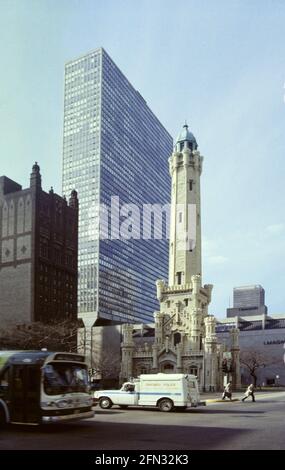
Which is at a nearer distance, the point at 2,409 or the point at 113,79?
the point at 2,409

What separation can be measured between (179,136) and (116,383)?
47.0 meters

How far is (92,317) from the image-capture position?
11375 cm

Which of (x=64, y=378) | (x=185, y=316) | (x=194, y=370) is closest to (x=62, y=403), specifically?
(x=64, y=378)

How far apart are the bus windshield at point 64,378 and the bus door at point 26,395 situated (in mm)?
375

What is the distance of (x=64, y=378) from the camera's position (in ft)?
64.1

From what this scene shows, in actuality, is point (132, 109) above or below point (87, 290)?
above

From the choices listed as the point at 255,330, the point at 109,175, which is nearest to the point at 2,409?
the point at 255,330

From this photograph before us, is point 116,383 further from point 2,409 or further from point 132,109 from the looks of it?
point 132,109

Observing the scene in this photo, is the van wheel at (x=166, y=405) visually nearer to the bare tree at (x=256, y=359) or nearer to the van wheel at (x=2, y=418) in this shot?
the van wheel at (x=2, y=418)

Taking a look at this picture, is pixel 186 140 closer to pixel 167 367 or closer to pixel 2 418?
pixel 167 367

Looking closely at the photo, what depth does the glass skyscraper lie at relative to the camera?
148875mm

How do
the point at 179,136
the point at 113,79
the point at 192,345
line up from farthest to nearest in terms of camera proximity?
the point at 113,79 → the point at 179,136 → the point at 192,345

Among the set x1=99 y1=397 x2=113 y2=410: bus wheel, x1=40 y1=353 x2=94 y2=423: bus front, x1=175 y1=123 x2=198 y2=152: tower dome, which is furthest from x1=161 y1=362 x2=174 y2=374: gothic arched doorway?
x1=40 y1=353 x2=94 y2=423: bus front

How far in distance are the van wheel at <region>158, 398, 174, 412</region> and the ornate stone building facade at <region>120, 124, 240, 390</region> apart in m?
49.7
